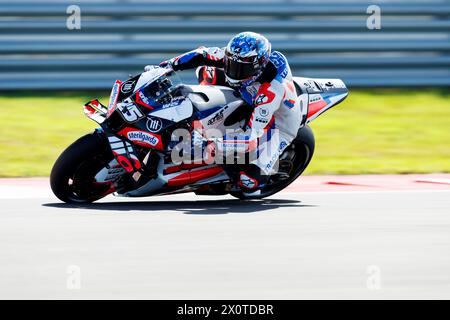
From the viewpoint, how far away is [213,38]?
1279cm

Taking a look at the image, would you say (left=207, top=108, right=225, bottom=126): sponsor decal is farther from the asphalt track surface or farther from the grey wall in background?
the grey wall in background

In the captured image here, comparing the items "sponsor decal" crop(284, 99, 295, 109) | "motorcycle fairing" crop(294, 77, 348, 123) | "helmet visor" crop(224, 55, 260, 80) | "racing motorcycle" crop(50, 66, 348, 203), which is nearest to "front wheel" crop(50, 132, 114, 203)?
"racing motorcycle" crop(50, 66, 348, 203)

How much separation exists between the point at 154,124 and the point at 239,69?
0.82m

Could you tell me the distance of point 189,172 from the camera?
25.6 feet

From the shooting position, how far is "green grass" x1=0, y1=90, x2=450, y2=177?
10.3m

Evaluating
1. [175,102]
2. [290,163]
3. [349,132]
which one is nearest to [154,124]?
[175,102]

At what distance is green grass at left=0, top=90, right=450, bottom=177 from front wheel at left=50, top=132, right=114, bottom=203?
2.04m

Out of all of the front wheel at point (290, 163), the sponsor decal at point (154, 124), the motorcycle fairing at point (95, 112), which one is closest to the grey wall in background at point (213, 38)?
the front wheel at point (290, 163)

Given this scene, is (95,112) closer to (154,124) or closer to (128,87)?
(128,87)

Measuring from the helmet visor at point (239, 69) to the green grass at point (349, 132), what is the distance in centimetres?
240

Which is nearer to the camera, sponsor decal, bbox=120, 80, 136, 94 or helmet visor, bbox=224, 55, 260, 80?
sponsor decal, bbox=120, 80, 136, 94

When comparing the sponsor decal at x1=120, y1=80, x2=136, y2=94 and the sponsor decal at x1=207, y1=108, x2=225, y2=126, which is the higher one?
the sponsor decal at x1=120, y1=80, x2=136, y2=94

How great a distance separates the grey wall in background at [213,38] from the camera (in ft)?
41.3
